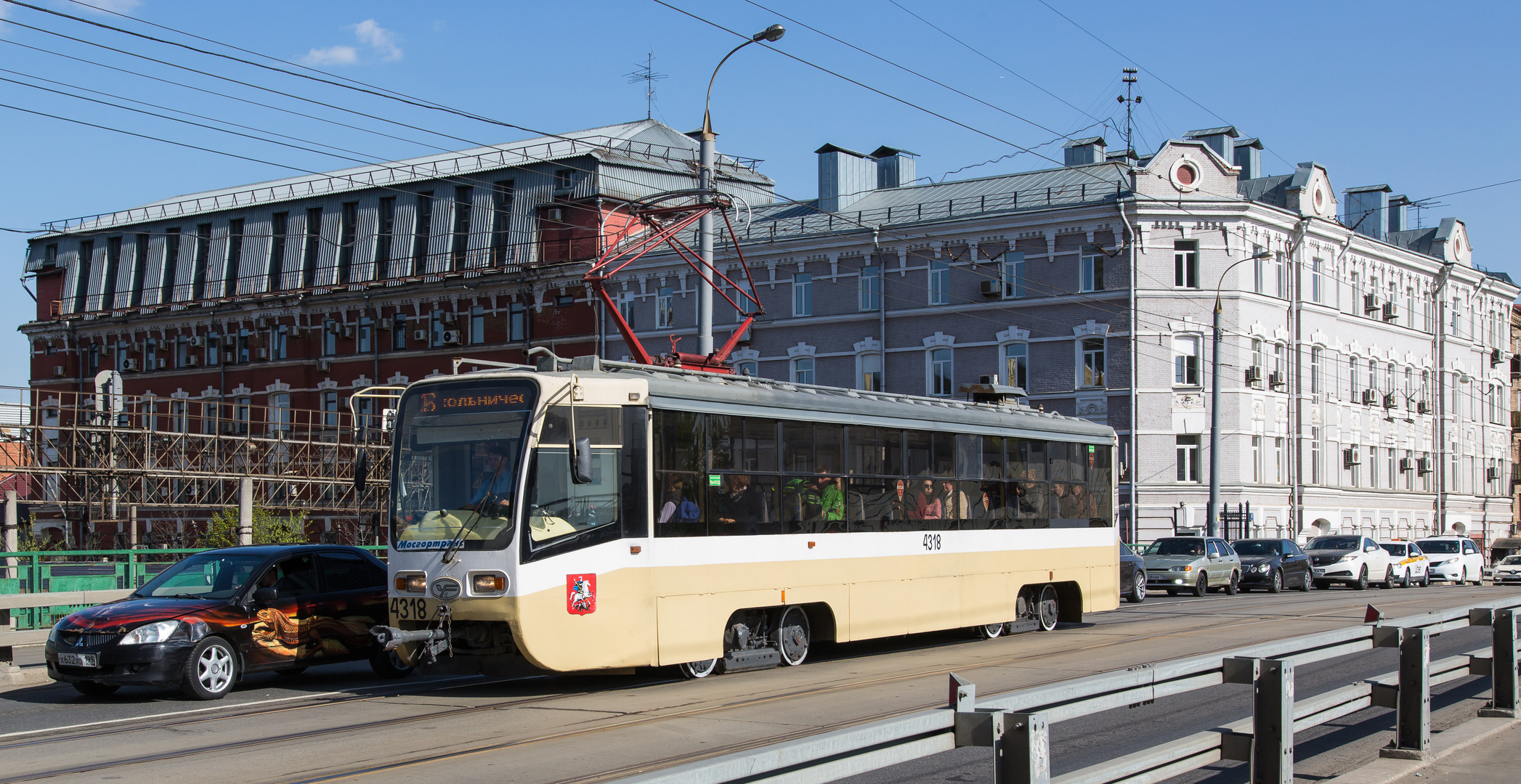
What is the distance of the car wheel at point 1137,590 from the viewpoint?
30.6 meters

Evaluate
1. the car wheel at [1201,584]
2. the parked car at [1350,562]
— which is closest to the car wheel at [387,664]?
the car wheel at [1201,584]

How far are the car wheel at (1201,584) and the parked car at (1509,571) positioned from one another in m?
17.7

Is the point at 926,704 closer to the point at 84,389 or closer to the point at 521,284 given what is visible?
the point at 521,284

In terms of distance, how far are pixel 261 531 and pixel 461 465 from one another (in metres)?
25.0

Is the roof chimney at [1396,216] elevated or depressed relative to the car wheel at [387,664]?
elevated

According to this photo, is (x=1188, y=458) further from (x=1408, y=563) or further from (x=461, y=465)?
(x=461, y=465)

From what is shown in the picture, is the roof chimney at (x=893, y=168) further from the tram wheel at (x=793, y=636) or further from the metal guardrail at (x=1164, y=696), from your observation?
the metal guardrail at (x=1164, y=696)

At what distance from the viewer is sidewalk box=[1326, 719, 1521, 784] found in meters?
8.67

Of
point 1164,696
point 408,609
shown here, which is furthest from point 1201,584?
point 1164,696

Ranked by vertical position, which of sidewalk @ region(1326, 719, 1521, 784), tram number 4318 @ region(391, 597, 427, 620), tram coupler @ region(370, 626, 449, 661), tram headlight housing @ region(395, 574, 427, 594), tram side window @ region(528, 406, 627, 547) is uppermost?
tram side window @ region(528, 406, 627, 547)

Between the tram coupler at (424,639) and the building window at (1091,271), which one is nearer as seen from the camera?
the tram coupler at (424,639)

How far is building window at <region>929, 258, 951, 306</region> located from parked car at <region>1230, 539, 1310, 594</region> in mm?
14020

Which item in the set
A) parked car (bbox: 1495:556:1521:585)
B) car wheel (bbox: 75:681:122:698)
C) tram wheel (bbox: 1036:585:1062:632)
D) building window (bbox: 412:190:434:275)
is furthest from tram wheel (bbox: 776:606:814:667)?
building window (bbox: 412:190:434:275)

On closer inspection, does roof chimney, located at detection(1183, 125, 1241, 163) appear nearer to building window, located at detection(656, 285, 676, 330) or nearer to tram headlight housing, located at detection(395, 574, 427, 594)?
building window, located at detection(656, 285, 676, 330)
